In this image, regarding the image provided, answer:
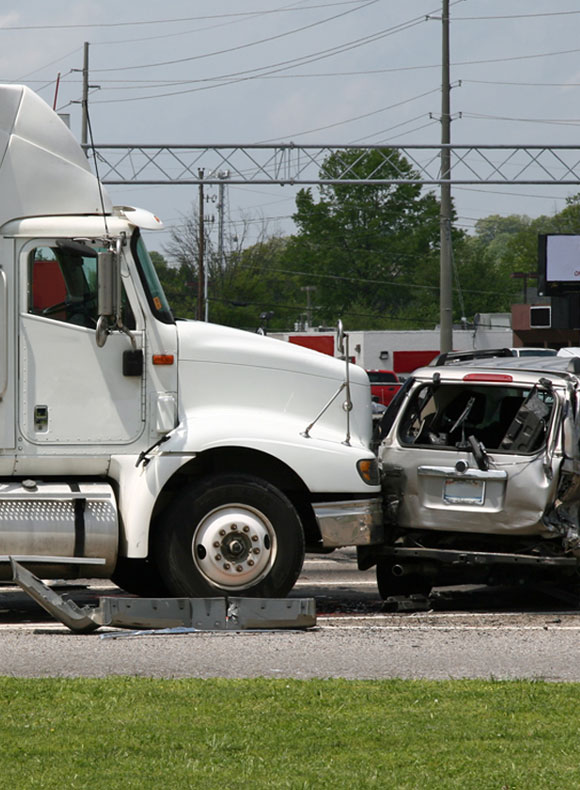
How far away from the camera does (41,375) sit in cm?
923

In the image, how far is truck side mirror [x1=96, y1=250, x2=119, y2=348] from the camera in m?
8.76

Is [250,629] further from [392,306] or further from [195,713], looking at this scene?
[392,306]

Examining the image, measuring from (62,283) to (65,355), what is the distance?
0.52m

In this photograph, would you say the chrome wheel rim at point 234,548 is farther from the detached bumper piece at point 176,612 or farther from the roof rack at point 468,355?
the roof rack at point 468,355

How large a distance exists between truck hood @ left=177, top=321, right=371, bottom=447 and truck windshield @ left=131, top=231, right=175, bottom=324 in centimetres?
16

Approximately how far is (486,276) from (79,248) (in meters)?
105

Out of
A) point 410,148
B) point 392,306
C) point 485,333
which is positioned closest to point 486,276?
point 392,306

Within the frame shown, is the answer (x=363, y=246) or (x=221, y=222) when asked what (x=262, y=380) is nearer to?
(x=221, y=222)

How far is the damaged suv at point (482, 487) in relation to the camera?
9500 millimetres

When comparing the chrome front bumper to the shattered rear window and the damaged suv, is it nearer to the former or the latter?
the damaged suv

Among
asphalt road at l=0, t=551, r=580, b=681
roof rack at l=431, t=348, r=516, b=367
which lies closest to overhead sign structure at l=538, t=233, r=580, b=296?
roof rack at l=431, t=348, r=516, b=367

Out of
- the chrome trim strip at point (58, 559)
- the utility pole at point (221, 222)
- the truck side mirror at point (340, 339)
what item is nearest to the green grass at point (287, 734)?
the chrome trim strip at point (58, 559)

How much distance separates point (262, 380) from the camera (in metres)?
9.53

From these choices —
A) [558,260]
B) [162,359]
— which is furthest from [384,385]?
[162,359]
